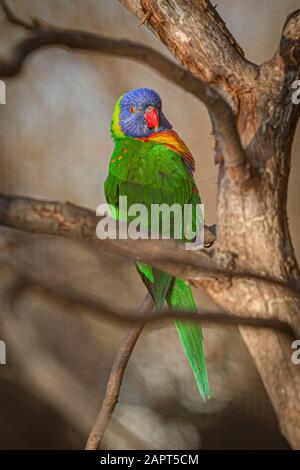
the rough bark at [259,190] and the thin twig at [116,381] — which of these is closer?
the rough bark at [259,190]

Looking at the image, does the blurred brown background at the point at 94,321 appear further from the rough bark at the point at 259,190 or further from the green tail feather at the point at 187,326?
→ the rough bark at the point at 259,190

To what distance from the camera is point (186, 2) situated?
3.74 ft

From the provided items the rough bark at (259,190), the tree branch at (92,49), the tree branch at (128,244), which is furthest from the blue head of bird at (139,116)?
the tree branch at (92,49)

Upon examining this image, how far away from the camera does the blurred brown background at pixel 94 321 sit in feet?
7.16

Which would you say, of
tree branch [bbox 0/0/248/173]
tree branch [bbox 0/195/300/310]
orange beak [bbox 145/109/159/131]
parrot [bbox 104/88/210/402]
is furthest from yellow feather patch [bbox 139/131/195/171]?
tree branch [bbox 0/0/248/173]

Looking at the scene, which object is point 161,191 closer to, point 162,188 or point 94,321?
point 162,188

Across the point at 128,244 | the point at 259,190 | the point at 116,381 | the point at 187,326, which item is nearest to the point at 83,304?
the point at 128,244

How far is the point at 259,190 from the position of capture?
38.2 inches

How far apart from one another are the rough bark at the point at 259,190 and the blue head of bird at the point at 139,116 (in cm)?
66

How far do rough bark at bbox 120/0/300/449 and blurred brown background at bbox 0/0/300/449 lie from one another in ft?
→ 3.02

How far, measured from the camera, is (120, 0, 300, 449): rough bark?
3.05 ft

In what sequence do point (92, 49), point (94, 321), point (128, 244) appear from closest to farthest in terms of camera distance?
point (92, 49) → point (128, 244) → point (94, 321)

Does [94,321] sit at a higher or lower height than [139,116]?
lower

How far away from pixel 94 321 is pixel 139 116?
93cm
